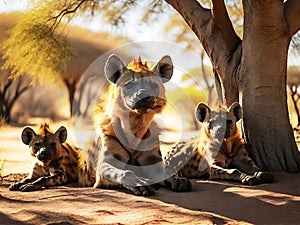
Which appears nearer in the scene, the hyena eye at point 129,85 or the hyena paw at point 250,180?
the hyena eye at point 129,85

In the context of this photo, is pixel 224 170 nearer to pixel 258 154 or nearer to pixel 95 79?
pixel 258 154

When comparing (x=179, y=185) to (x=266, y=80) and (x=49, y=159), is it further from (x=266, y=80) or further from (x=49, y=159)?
(x=266, y=80)

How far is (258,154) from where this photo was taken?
22.4 feet

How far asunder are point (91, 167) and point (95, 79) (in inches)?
926

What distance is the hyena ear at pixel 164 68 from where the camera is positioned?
Result: 19.6ft

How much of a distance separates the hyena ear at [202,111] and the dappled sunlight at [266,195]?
1401 mm

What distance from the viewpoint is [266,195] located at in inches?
208

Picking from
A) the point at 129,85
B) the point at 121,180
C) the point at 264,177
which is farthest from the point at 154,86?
the point at 264,177

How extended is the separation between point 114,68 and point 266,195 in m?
1.97

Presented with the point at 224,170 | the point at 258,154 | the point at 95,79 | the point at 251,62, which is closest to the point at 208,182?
the point at 224,170

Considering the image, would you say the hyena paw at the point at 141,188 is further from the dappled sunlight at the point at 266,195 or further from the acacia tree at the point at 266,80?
the acacia tree at the point at 266,80

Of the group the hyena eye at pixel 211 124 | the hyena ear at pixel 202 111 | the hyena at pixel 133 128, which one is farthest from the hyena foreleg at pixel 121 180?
the hyena ear at pixel 202 111

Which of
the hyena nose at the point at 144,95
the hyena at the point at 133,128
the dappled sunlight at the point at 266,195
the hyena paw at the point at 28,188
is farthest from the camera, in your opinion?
the hyena paw at the point at 28,188

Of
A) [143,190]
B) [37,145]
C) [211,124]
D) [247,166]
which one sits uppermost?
[211,124]
